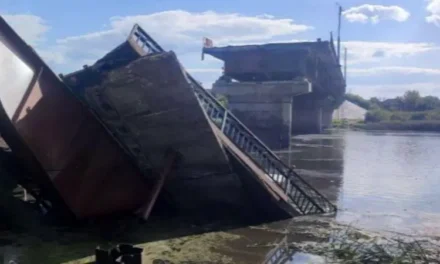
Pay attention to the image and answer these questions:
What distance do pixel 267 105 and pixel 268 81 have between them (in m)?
2.42

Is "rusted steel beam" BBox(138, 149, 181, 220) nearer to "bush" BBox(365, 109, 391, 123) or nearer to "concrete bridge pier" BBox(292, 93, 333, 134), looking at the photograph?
"concrete bridge pier" BBox(292, 93, 333, 134)

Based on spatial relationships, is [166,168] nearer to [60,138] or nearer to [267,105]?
[60,138]

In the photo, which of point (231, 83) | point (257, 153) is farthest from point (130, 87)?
point (231, 83)

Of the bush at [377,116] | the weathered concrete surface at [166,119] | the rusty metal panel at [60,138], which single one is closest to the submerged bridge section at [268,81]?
the weathered concrete surface at [166,119]

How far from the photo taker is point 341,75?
46.7m

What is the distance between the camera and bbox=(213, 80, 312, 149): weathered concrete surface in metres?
29.6

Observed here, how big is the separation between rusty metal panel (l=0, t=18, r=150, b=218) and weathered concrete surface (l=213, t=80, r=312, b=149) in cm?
2081

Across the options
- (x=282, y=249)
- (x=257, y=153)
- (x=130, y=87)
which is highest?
(x=130, y=87)

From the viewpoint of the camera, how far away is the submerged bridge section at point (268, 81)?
1169 inches

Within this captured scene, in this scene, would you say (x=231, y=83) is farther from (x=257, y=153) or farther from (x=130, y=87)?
(x=130, y=87)

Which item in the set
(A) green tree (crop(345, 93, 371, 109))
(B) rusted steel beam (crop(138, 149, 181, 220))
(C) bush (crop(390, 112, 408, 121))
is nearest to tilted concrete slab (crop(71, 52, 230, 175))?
(B) rusted steel beam (crop(138, 149, 181, 220))

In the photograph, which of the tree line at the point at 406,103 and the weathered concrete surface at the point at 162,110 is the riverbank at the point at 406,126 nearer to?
the tree line at the point at 406,103

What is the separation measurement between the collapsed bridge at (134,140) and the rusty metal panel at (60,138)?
0.05 ft

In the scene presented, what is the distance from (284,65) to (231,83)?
343cm
